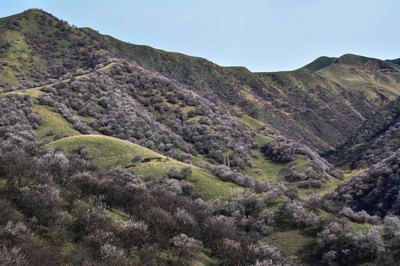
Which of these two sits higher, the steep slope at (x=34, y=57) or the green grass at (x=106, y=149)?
the steep slope at (x=34, y=57)

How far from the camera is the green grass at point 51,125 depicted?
106m

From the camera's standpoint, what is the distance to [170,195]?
2132 inches

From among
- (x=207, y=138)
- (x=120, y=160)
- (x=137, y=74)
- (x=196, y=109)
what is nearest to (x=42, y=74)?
(x=137, y=74)

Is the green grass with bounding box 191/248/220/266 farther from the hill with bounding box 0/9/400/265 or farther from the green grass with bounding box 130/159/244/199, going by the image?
the green grass with bounding box 130/159/244/199

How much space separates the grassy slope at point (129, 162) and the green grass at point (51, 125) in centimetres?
1579

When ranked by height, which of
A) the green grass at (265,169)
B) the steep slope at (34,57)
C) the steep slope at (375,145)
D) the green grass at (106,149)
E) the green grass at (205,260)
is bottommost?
the green grass at (265,169)

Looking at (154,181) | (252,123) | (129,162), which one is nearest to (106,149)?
(129,162)

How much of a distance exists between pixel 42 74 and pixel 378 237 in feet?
498

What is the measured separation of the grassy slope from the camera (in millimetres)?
76312

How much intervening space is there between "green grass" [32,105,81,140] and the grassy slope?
15.8m

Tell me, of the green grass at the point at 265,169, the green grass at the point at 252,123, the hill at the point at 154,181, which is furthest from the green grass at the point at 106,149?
the green grass at the point at 252,123

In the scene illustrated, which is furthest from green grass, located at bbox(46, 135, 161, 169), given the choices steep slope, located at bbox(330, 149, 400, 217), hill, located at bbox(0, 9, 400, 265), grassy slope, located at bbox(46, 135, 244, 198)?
steep slope, located at bbox(330, 149, 400, 217)

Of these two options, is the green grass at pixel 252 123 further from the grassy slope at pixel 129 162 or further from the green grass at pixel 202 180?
the green grass at pixel 202 180

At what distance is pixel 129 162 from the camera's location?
281 ft
